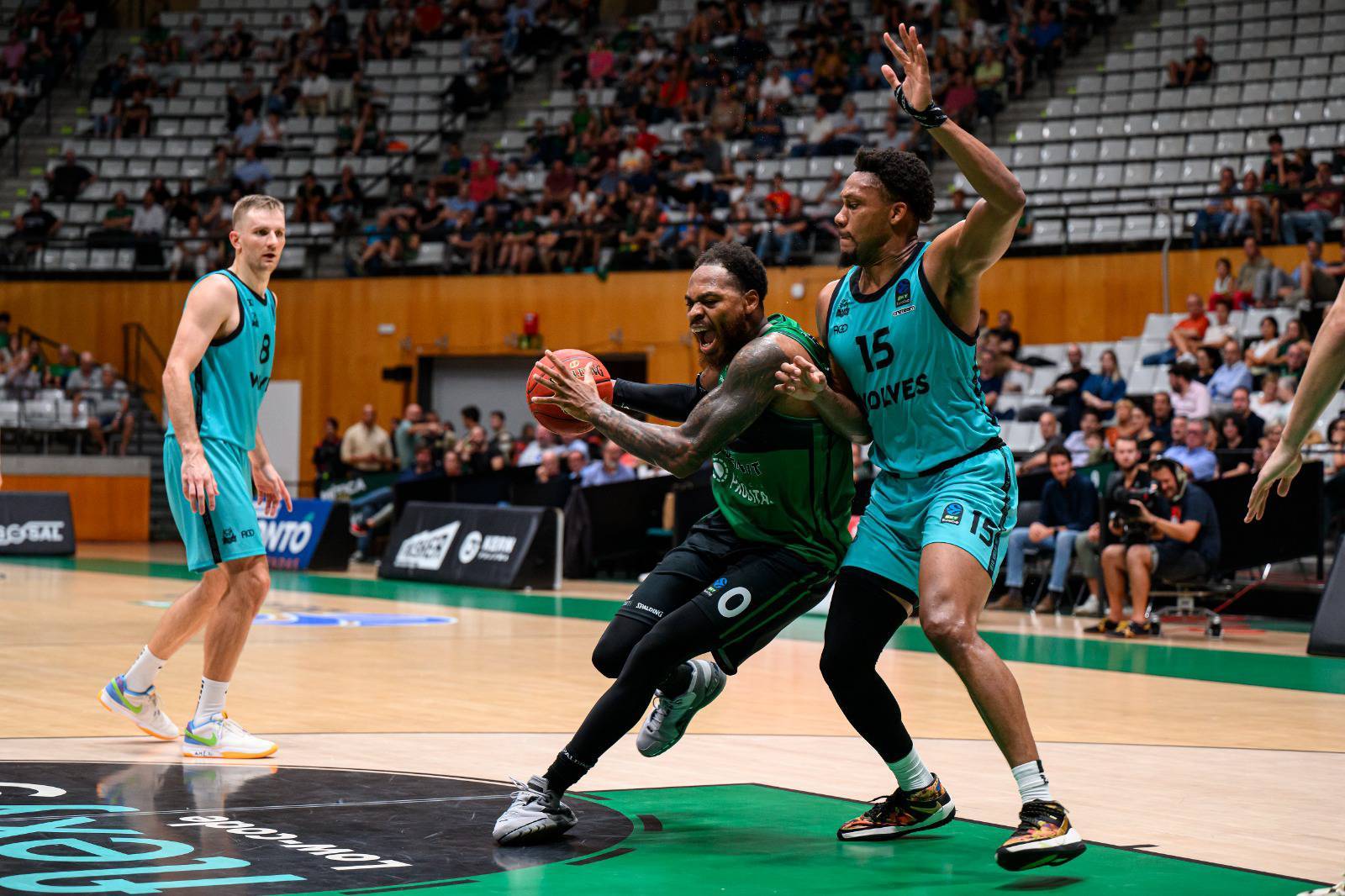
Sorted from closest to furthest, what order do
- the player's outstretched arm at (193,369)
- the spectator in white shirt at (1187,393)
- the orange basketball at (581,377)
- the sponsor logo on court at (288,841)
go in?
1. the sponsor logo on court at (288,841)
2. the orange basketball at (581,377)
3. the player's outstretched arm at (193,369)
4. the spectator in white shirt at (1187,393)

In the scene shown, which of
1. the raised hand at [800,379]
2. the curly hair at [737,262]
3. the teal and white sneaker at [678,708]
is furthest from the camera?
the teal and white sneaker at [678,708]

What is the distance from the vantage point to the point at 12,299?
26.2m

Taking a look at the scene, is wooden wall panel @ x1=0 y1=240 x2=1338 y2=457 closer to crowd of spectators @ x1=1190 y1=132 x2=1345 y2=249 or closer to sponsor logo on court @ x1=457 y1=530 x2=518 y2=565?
crowd of spectators @ x1=1190 y1=132 x2=1345 y2=249

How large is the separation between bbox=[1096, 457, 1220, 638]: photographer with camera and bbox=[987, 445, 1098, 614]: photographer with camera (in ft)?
4.03

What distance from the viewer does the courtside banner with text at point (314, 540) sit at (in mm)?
18672

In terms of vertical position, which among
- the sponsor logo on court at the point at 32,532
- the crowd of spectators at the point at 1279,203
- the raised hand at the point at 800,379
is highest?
the crowd of spectators at the point at 1279,203

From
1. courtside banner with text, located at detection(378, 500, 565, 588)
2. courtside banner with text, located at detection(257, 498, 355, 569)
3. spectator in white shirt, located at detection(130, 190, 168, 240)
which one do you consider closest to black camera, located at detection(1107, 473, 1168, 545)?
courtside banner with text, located at detection(378, 500, 565, 588)

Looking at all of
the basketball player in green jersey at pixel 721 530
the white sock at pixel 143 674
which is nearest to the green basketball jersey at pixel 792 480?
the basketball player in green jersey at pixel 721 530

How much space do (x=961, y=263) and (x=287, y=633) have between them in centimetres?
796

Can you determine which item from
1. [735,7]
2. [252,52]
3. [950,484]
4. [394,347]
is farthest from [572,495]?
[252,52]

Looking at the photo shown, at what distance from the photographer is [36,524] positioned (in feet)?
67.2

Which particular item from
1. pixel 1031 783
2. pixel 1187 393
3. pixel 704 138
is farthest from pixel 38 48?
pixel 1031 783

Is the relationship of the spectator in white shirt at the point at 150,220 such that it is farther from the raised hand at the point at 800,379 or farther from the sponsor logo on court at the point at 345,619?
the raised hand at the point at 800,379

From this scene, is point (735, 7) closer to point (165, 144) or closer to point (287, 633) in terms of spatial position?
point (165, 144)
